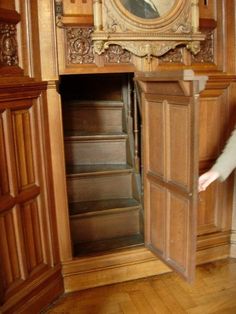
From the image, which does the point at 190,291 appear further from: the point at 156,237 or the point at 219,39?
the point at 219,39

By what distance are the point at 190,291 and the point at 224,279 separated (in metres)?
0.29

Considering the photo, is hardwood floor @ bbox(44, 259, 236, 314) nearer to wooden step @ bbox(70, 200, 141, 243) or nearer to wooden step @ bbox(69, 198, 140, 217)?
wooden step @ bbox(70, 200, 141, 243)

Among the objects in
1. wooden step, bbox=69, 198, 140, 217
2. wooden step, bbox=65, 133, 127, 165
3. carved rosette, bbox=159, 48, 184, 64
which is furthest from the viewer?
wooden step, bbox=65, 133, 127, 165

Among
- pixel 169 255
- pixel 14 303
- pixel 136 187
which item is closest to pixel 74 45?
pixel 136 187

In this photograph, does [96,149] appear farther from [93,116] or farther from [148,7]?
[148,7]

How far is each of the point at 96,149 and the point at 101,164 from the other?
13 centimetres

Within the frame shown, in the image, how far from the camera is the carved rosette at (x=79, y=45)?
2.07 meters

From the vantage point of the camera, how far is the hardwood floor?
2133mm

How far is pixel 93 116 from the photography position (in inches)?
119

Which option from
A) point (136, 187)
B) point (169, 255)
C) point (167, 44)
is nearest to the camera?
point (169, 255)

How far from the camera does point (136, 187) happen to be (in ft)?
8.87

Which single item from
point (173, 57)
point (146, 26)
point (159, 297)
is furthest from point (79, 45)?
point (159, 297)

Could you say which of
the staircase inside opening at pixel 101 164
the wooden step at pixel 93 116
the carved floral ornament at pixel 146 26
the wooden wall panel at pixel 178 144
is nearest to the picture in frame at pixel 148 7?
the carved floral ornament at pixel 146 26

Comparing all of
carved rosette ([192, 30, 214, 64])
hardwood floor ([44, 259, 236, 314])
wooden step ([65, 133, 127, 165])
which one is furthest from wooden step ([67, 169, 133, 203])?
carved rosette ([192, 30, 214, 64])
